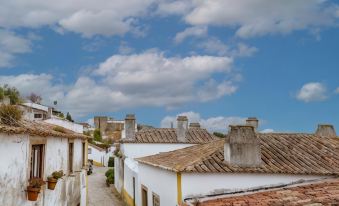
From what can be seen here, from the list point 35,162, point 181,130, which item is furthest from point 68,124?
point 35,162

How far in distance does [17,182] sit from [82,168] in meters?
11.9

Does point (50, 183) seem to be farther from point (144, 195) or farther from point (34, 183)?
point (144, 195)

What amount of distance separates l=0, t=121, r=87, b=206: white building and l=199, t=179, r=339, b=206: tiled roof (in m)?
4.96

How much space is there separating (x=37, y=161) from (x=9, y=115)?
8.44ft

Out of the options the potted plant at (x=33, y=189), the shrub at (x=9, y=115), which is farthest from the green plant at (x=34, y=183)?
the shrub at (x=9, y=115)

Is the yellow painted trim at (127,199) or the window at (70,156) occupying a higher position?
the window at (70,156)

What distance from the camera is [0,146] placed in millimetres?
7941

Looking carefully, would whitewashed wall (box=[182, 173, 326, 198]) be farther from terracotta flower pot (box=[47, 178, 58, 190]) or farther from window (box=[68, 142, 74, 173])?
window (box=[68, 142, 74, 173])

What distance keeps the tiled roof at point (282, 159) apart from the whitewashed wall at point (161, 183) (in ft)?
1.38

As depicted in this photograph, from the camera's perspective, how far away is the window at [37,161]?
35.1ft

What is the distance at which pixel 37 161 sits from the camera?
36.7ft

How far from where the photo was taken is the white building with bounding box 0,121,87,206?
824 cm

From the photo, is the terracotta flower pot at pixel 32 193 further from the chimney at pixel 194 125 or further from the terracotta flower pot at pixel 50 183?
the chimney at pixel 194 125

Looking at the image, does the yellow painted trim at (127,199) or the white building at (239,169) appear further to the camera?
the yellow painted trim at (127,199)
